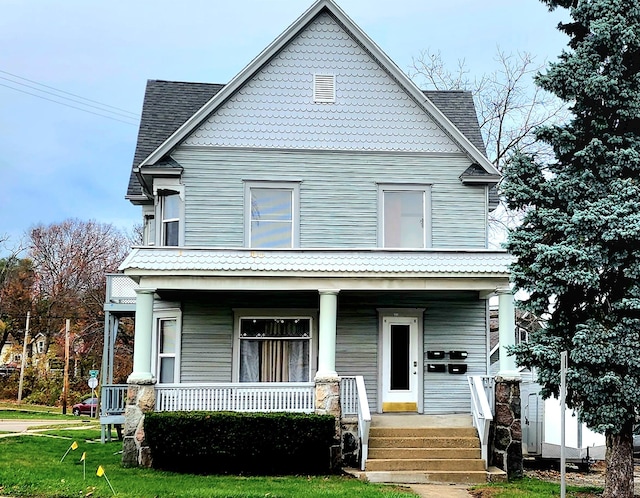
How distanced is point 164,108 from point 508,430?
11.2 meters

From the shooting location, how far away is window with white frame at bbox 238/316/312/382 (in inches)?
656

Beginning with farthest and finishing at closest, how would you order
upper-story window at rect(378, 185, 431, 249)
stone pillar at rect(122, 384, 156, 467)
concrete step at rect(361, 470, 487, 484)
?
upper-story window at rect(378, 185, 431, 249) → stone pillar at rect(122, 384, 156, 467) → concrete step at rect(361, 470, 487, 484)

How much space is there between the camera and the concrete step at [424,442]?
46.1ft

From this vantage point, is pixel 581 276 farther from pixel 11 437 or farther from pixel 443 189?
pixel 11 437

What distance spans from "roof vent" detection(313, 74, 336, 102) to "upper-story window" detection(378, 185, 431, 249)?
2.31 meters

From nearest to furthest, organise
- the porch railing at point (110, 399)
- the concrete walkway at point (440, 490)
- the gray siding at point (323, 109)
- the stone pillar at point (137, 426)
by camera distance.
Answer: the concrete walkway at point (440, 490) → the stone pillar at point (137, 426) → the gray siding at point (323, 109) → the porch railing at point (110, 399)

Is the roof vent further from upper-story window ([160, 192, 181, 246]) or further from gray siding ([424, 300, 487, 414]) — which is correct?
gray siding ([424, 300, 487, 414])

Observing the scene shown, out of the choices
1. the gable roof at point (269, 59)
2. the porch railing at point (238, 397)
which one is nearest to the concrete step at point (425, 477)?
the porch railing at point (238, 397)

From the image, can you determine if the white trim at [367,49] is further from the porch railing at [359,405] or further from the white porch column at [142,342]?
the porch railing at [359,405]

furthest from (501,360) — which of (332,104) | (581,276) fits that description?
(332,104)

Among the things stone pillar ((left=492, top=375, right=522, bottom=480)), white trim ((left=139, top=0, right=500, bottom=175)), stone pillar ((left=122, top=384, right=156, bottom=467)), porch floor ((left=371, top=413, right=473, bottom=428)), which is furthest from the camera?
white trim ((left=139, top=0, right=500, bottom=175))

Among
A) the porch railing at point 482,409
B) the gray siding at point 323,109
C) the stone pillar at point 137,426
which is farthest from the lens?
the gray siding at point 323,109

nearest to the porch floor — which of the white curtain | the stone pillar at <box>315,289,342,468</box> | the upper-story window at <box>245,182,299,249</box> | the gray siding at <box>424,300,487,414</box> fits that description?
the gray siding at <box>424,300,487,414</box>

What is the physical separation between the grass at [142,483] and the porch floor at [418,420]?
6.86ft
